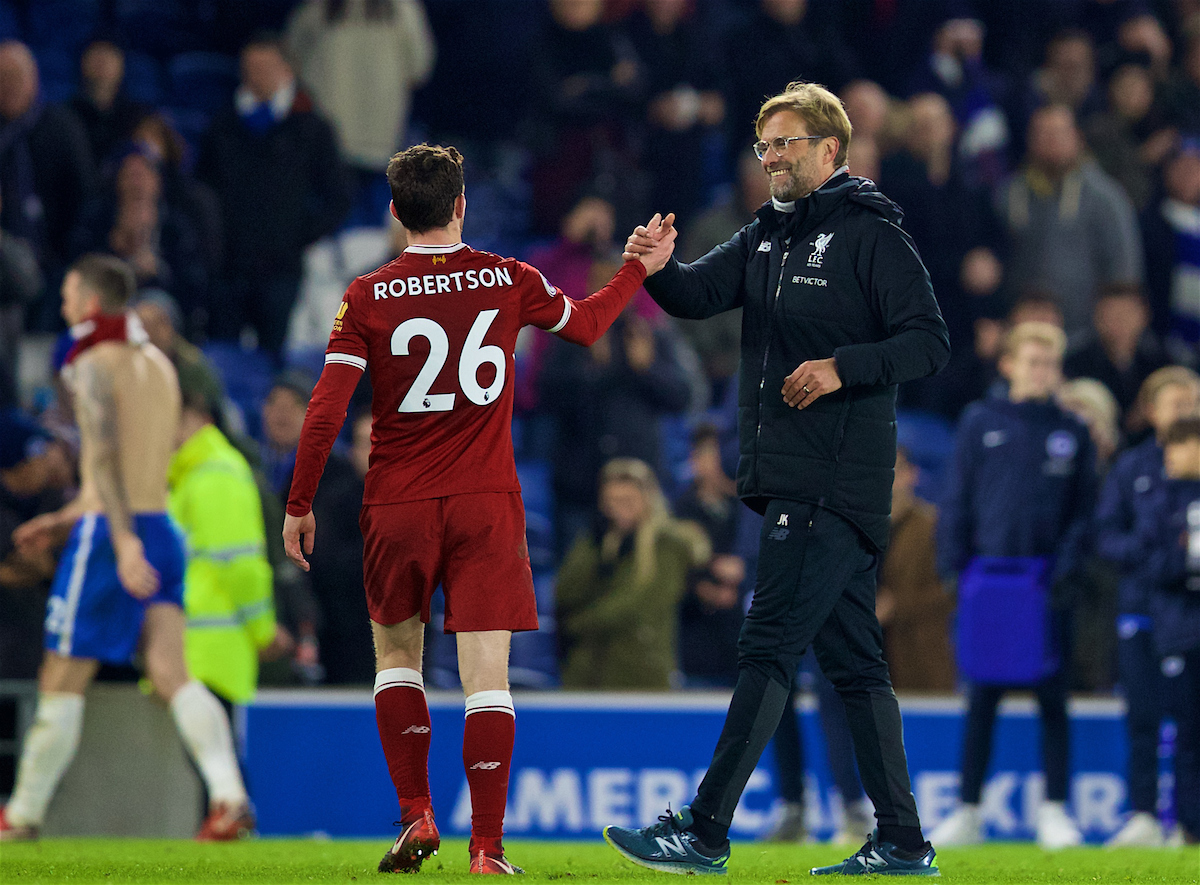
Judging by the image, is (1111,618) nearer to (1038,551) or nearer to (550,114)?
(1038,551)

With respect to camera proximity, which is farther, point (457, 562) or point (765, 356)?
point (765, 356)

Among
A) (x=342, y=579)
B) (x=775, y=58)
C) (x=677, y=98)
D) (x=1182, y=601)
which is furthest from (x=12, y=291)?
(x=1182, y=601)

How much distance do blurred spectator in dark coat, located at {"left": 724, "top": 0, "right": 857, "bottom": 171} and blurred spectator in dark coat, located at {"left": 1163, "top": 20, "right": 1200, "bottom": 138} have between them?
3049 mm

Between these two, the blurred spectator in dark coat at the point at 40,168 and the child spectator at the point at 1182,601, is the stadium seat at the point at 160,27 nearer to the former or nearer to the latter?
the blurred spectator in dark coat at the point at 40,168

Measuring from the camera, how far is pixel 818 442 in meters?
5.51

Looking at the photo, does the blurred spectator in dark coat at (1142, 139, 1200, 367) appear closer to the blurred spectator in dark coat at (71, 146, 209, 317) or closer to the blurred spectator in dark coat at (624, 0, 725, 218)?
the blurred spectator in dark coat at (624, 0, 725, 218)

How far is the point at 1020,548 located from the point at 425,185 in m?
4.56

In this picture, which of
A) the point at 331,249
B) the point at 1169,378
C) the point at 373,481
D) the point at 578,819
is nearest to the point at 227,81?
the point at 331,249

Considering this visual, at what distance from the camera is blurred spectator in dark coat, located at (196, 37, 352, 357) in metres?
12.6

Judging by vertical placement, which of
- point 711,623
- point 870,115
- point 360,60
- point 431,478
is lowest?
point 711,623

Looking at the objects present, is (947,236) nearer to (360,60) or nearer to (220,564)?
(360,60)

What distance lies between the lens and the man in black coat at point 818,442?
5359 millimetres

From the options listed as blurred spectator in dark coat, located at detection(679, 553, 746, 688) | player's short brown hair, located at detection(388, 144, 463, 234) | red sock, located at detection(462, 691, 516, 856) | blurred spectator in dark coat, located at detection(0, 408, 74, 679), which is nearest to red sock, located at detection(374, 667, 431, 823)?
red sock, located at detection(462, 691, 516, 856)

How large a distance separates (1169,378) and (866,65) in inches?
248
